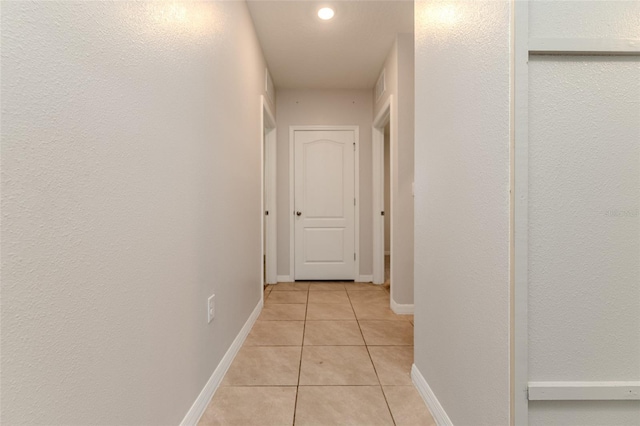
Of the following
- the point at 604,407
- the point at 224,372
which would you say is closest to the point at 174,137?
the point at 224,372

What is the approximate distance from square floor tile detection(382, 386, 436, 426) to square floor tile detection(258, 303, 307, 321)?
3.76 ft

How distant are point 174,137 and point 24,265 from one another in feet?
2.15

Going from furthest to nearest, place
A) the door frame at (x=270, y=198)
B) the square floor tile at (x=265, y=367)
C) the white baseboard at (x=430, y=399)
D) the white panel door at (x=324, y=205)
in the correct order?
the white panel door at (x=324, y=205), the door frame at (x=270, y=198), the square floor tile at (x=265, y=367), the white baseboard at (x=430, y=399)

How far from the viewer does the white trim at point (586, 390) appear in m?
0.81

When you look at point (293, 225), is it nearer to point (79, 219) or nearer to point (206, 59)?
point (206, 59)

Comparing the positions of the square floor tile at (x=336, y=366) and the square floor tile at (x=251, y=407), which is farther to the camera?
Answer: the square floor tile at (x=336, y=366)

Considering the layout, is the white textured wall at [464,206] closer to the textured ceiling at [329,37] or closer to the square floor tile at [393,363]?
the square floor tile at [393,363]

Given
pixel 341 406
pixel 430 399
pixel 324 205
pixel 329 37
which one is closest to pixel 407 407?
pixel 430 399

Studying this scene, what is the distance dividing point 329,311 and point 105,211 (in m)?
2.21

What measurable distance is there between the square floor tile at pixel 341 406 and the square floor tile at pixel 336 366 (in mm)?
59

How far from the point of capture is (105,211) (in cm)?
75

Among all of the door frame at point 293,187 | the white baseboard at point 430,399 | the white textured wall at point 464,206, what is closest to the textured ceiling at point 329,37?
the door frame at point 293,187

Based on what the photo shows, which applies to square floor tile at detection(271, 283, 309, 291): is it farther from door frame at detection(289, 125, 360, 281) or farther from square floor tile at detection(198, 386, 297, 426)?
square floor tile at detection(198, 386, 297, 426)

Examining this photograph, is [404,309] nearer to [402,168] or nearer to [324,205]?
[402,168]
